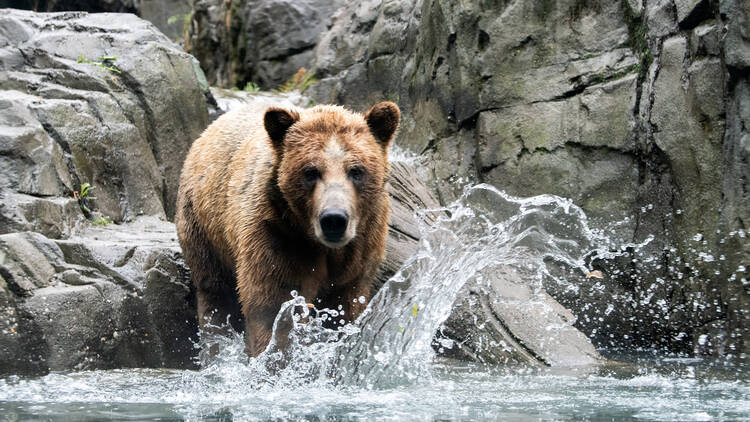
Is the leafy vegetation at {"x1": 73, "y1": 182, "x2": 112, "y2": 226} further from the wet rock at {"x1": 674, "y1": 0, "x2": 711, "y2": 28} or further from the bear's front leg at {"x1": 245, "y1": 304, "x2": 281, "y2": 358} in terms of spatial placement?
the wet rock at {"x1": 674, "y1": 0, "x2": 711, "y2": 28}

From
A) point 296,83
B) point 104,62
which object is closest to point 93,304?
point 104,62

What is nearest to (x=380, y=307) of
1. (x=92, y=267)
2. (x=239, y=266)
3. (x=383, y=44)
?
(x=239, y=266)

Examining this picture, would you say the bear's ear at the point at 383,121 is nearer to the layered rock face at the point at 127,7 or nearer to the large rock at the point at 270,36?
the large rock at the point at 270,36

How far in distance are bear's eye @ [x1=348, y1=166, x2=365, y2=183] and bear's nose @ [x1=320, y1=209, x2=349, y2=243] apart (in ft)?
1.40

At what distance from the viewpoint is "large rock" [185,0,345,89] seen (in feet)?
58.0

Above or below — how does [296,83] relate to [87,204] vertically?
above

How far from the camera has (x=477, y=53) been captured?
30.5ft

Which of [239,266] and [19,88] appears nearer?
[239,266]

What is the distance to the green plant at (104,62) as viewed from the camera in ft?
33.2

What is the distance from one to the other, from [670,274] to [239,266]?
431 centimetres

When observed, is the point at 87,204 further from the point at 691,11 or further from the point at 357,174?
the point at 691,11

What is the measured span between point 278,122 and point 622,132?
13.6 ft

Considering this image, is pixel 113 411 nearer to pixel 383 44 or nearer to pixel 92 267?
pixel 92 267

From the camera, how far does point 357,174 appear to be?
5477 mm
